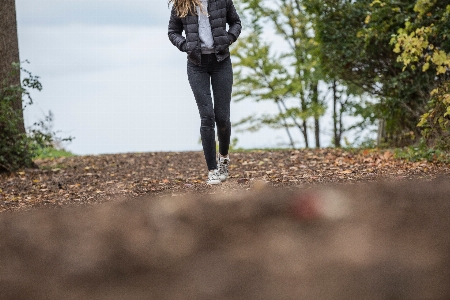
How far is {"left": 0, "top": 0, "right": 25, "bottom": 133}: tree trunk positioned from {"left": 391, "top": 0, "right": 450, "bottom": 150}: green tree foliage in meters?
6.36

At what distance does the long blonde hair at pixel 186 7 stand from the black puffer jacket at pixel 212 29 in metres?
0.07

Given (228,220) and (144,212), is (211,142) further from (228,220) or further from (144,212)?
(228,220)

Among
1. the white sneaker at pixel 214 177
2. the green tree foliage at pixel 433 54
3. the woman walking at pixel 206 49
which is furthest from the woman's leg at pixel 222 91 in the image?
the green tree foliage at pixel 433 54

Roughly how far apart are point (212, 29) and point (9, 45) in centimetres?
561

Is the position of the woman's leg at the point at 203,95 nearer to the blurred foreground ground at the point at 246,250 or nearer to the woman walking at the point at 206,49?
the woman walking at the point at 206,49

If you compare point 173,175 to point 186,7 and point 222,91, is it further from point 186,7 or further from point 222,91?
point 186,7

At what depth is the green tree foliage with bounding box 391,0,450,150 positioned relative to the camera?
896 centimetres

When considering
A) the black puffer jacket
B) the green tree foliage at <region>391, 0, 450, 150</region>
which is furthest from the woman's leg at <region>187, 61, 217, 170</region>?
the green tree foliage at <region>391, 0, 450, 150</region>

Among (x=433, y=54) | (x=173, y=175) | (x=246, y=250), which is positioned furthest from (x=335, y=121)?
(x=246, y=250)

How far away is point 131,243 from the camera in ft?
12.2

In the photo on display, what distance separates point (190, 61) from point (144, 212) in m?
2.63

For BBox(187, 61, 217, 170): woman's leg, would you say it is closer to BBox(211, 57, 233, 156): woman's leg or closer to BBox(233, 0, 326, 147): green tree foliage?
BBox(211, 57, 233, 156): woman's leg

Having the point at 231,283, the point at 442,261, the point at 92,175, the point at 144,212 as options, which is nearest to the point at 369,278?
the point at 442,261

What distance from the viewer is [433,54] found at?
32.1ft
